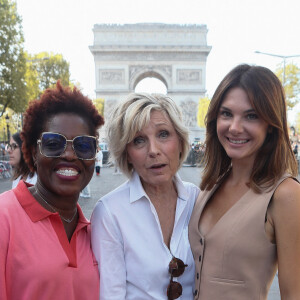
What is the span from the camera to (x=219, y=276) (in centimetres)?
170

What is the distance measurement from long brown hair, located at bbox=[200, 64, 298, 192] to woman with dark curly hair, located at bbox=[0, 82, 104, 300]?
31.1 inches

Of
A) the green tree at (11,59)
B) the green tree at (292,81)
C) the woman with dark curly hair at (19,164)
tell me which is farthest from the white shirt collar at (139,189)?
the green tree at (292,81)

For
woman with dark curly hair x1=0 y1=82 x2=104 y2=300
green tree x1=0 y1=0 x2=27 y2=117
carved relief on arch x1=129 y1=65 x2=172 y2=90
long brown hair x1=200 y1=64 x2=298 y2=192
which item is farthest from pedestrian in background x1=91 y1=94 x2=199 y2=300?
carved relief on arch x1=129 y1=65 x2=172 y2=90

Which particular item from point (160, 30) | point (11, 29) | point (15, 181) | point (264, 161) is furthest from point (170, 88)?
point (264, 161)

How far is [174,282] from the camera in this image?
176 centimetres

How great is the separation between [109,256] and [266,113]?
110 cm

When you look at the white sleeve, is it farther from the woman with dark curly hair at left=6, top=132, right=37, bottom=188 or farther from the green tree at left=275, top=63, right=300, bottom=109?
the green tree at left=275, top=63, right=300, bottom=109

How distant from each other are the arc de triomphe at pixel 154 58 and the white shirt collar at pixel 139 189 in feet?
116

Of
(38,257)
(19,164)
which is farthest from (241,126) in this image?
(19,164)

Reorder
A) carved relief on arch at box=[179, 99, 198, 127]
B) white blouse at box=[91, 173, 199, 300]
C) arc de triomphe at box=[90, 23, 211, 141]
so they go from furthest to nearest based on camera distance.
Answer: carved relief on arch at box=[179, 99, 198, 127]
arc de triomphe at box=[90, 23, 211, 141]
white blouse at box=[91, 173, 199, 300]

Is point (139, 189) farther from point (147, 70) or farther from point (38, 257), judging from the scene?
point (147, 70)

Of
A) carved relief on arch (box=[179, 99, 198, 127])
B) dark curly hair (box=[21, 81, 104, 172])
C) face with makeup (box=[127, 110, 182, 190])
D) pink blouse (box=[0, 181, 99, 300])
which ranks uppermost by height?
carved relief on arch (box=[179, 99, 198, 127])

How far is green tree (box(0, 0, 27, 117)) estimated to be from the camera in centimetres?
1627

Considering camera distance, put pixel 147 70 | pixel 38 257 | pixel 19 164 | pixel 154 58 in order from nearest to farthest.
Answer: pixel 38 257, pixel 19 164, pixel 154 58, pixel 147 70
